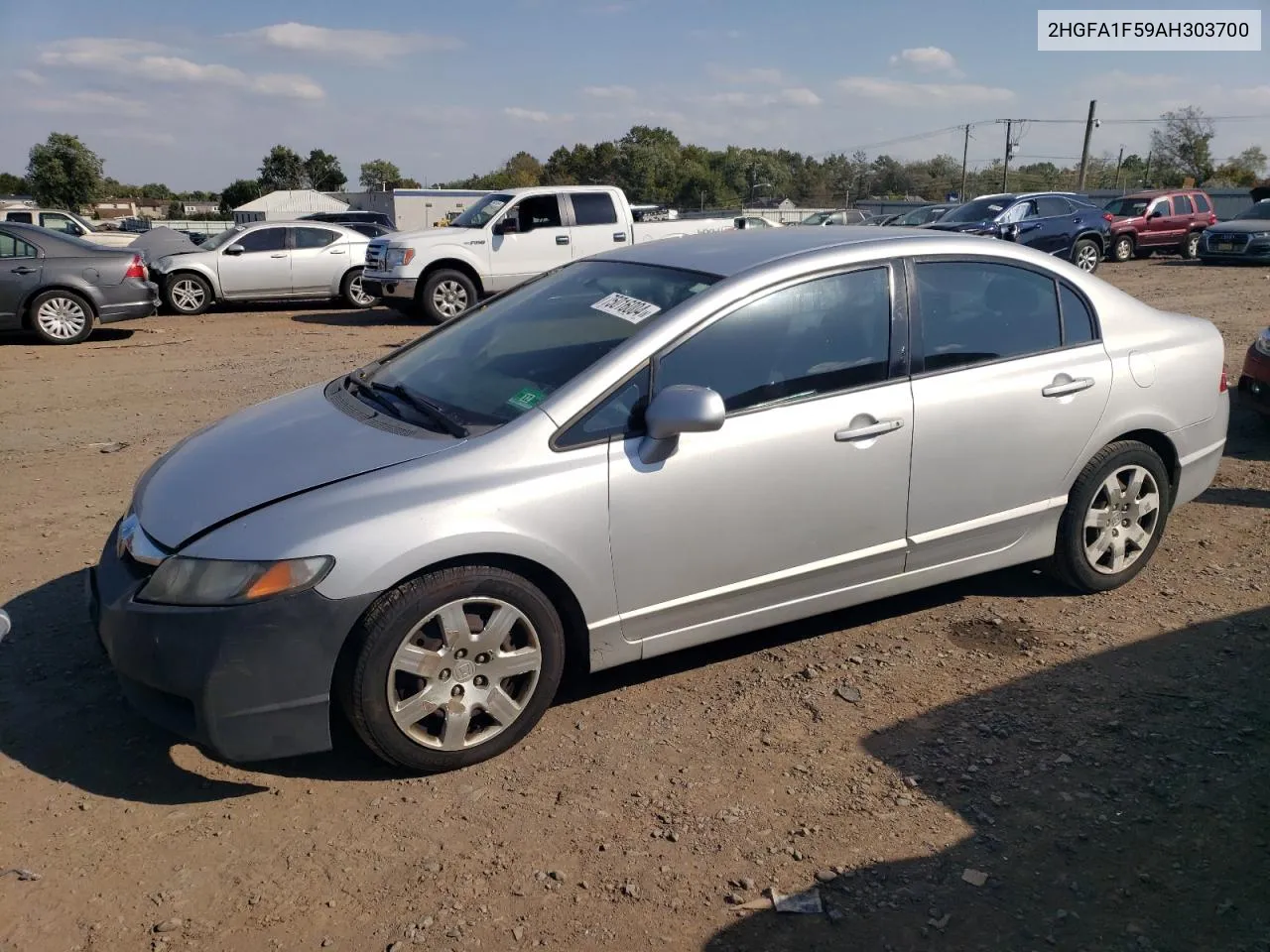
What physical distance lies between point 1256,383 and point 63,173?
74.5 metres

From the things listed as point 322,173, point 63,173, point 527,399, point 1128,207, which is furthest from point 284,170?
point 527,399

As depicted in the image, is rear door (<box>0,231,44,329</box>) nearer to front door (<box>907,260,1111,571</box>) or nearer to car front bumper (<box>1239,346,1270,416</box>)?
front door (<box>907,260,1111,571</box>)

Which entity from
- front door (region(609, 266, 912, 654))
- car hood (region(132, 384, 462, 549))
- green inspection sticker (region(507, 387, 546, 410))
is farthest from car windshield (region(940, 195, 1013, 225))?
car hood (region(132, 384, 462, 549))

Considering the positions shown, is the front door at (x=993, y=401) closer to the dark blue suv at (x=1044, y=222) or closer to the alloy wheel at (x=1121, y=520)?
the alloy wheel at (x=1121, y=520)

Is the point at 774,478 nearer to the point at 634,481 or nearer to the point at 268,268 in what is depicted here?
the point at 634,481

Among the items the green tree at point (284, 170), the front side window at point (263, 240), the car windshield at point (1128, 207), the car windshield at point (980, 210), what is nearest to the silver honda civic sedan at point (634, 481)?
the front side window at point (263, 240)

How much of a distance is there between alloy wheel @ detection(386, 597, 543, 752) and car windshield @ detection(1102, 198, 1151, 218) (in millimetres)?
Answer: 25842

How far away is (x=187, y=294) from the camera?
51.1 ft

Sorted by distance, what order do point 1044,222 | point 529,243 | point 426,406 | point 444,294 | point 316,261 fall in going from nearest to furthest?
point 426,406 < point 444,294 < point 529,243 < point 316,261 < point 1044,222

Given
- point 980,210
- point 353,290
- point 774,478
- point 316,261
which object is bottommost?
point 353,290

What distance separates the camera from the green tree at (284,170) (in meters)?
89.4

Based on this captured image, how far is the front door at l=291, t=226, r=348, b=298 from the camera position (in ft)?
52.8

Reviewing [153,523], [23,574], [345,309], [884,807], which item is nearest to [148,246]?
[345,309]

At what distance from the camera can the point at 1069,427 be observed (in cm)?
431
